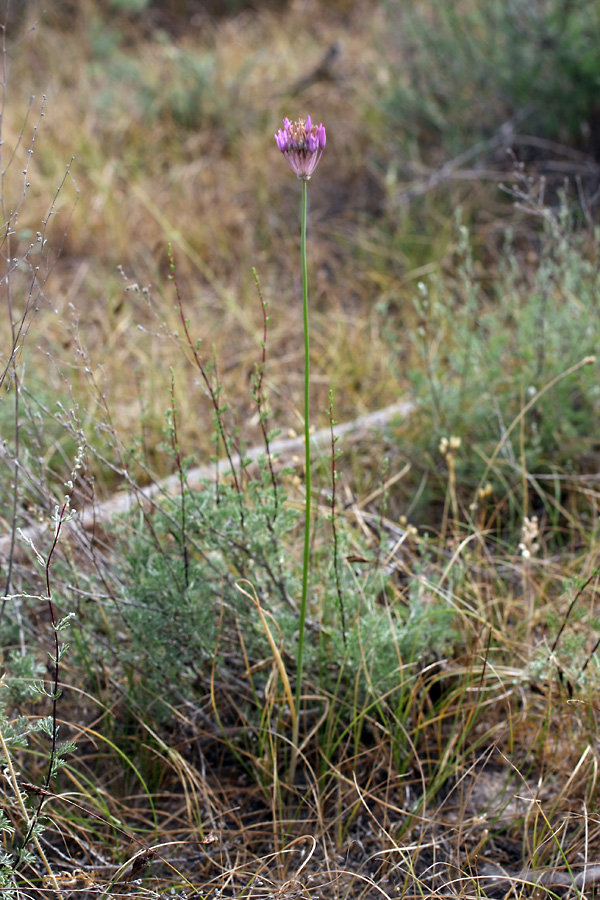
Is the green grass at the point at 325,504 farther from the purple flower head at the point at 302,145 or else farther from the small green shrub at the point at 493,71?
the purple flower head at the point at 302,145

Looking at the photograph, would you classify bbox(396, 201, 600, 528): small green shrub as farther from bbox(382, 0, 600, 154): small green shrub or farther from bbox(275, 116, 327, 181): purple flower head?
bbox(382, 0, 600, 154): small green shrub

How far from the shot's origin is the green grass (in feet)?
5.45

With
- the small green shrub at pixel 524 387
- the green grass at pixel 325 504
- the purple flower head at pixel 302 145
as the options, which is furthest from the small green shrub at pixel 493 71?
the purple flower head at pixel 302 145

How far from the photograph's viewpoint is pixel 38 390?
3.13 meters

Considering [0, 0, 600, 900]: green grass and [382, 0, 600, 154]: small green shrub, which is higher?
[382, 0, 600, 154]: small green shrub

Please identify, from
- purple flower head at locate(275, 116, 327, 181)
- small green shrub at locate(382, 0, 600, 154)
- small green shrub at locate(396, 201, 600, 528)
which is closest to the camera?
purple flower head at locate(275, 116, 327, 181)

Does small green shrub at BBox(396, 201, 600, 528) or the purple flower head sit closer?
the purple flower head

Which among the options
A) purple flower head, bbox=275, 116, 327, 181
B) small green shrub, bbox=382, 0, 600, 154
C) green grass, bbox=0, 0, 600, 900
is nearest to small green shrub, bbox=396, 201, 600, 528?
green grass, bbox=0, 0, 600, 900

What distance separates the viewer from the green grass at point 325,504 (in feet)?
Result: 5.45

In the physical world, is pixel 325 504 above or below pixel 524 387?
below

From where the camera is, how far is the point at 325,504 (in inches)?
99.3

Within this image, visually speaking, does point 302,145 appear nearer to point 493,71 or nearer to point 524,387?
point 524,387

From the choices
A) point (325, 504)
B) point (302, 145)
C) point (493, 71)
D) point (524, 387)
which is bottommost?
point (325, 504)

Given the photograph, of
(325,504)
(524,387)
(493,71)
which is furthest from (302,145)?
(493,71)
